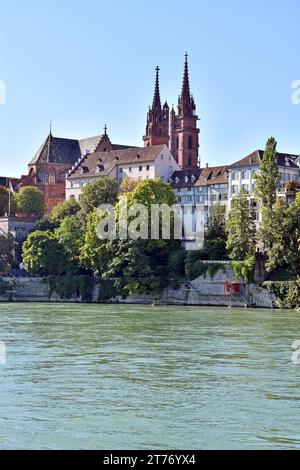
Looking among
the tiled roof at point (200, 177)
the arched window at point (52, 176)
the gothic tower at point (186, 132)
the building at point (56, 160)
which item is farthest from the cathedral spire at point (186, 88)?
the tiled roof at point (200, 177)

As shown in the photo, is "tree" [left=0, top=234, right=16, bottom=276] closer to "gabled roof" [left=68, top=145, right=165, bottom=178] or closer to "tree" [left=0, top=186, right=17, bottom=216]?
"tree" [left=0, top=186, right=17, bottom=216]

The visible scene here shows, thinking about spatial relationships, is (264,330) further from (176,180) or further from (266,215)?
(176,180)

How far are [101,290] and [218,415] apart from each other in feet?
184

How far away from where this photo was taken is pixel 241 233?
249 ft

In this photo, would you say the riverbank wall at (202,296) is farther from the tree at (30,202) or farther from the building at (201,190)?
the tree at (30,202)

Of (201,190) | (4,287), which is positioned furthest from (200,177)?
(4,287)

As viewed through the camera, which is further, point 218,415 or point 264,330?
point 264,330

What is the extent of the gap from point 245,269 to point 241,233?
9.87 feet

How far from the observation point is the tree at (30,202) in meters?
114

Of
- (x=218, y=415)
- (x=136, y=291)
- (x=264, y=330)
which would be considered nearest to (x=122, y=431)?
(x=218, y=415)

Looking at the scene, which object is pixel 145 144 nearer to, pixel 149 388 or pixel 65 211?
pixel 65 211

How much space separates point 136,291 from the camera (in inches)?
3061

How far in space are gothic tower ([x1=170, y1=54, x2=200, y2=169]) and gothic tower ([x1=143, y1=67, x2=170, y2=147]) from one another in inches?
53.4
